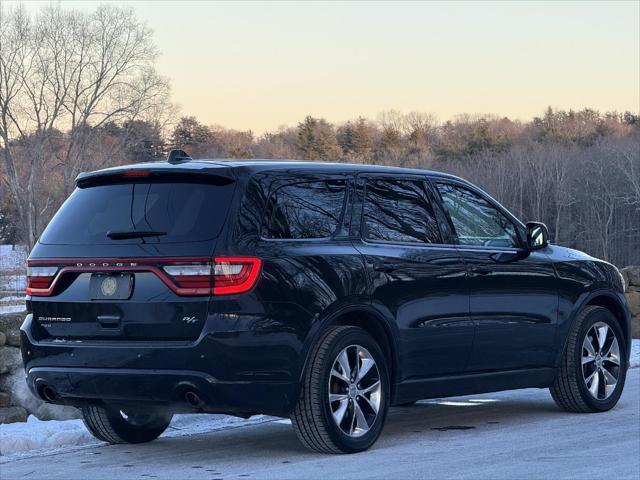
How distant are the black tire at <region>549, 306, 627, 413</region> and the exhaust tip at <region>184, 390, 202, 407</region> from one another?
3.50 m

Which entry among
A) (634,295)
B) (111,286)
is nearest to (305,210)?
(111,286)

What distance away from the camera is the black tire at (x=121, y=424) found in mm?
8688

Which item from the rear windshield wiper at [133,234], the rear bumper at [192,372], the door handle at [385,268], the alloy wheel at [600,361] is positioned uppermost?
the rear windshield wiper at [133,234]

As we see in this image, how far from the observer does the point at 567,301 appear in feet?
32.4

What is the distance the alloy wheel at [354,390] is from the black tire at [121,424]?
1.43 metres

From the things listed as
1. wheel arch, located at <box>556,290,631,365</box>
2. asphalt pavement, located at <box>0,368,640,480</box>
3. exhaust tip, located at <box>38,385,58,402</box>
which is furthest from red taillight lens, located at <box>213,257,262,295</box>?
wheel arch, located at <box>556,290,631,365</box>

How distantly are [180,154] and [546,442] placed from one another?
119 inches

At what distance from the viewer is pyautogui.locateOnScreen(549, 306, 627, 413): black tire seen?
9.92 metres

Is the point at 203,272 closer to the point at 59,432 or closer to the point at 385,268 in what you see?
the point at 385,268

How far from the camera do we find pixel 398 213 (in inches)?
344

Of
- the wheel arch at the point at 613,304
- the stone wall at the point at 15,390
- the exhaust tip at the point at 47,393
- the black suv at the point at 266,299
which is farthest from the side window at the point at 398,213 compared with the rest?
the stone wall at the point at 15,390

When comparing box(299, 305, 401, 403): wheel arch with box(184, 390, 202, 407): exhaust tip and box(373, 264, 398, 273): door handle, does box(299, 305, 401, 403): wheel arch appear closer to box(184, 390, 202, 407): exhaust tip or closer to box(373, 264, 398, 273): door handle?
box(373, 264, 398, 273): door handle

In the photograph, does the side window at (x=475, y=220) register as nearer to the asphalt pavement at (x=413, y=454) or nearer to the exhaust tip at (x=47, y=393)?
the asphalt pavement at (x=413, y=454)

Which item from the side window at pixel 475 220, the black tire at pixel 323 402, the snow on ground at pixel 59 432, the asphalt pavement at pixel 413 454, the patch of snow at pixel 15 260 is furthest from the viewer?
the patch of snow at pixel 15 260
